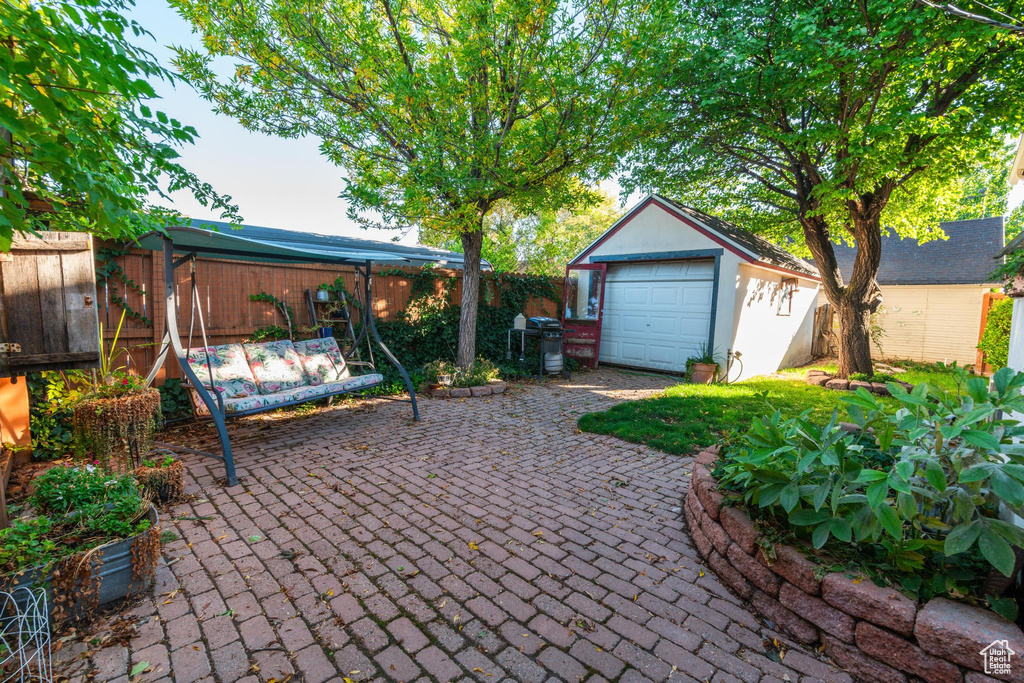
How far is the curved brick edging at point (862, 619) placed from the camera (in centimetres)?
151

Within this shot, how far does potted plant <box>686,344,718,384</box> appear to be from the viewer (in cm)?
788

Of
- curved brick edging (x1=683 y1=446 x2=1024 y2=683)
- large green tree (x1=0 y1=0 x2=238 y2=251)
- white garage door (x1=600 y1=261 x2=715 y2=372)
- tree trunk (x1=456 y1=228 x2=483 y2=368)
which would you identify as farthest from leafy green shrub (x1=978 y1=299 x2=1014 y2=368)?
large green tree (x1=0 y1=0 x2=238 y2=251)

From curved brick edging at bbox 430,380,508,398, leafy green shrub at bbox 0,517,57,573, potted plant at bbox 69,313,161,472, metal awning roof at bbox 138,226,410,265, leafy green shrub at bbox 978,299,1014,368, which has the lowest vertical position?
curved brick edging at bbox 430,380,508,398

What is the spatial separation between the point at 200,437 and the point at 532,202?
4.98 metres

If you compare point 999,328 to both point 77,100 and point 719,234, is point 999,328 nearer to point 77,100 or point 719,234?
point 719,234

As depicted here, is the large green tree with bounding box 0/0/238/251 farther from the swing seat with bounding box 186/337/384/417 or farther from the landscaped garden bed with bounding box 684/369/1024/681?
the landscaped garden bed with bounding box 684/369/1024/681

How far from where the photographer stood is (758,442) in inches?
89.6

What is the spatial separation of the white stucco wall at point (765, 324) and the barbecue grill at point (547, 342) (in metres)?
3.25

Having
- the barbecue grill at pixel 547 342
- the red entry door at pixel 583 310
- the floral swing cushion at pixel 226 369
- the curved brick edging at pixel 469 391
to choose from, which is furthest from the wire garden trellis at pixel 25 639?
the red entry door at pixel 583 310

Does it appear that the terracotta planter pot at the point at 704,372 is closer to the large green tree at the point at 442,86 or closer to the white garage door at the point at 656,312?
the white garage door at the point at 656,312

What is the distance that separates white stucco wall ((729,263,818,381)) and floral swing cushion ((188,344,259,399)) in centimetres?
771

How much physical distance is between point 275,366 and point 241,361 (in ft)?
1.07

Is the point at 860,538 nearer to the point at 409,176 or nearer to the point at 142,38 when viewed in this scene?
the point at 142,38

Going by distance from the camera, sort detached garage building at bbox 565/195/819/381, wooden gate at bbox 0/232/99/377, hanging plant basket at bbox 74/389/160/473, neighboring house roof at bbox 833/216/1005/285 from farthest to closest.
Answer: neighboring house roof at bbox 833/216/1005/285, detached garage building at bbox 565/195/819/381, hanging plant basket at bbox 74/389/160/473, wooden gate at bbox 0/232/99/377
